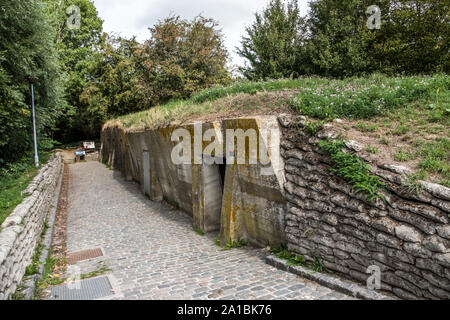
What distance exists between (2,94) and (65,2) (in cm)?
2769

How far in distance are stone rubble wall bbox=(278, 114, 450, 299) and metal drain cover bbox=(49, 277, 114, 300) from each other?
3261mm

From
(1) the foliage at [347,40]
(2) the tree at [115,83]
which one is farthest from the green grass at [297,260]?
(2) the tree at [115,83]

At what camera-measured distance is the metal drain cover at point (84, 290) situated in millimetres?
4907

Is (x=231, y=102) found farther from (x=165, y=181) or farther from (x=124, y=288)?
(x=124, y=288)

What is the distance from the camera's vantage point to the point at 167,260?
665 cm

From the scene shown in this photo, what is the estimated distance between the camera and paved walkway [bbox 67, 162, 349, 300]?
15.5ft

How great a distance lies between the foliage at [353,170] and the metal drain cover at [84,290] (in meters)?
4.09

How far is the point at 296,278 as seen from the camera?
4.96m

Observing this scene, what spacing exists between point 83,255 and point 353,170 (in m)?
6.13

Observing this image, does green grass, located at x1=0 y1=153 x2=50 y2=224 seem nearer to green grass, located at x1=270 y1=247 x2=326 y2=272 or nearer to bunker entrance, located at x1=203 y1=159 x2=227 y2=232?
bunker entrance, located at x1=203 y1=159 x2=227 y2=232

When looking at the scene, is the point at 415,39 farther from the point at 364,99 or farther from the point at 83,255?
the point at 83,255

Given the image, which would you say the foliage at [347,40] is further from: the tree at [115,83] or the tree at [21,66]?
the tree at [21,66]

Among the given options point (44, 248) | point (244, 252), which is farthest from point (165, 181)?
point (244, 252)

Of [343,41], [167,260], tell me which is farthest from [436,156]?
[343,41]
